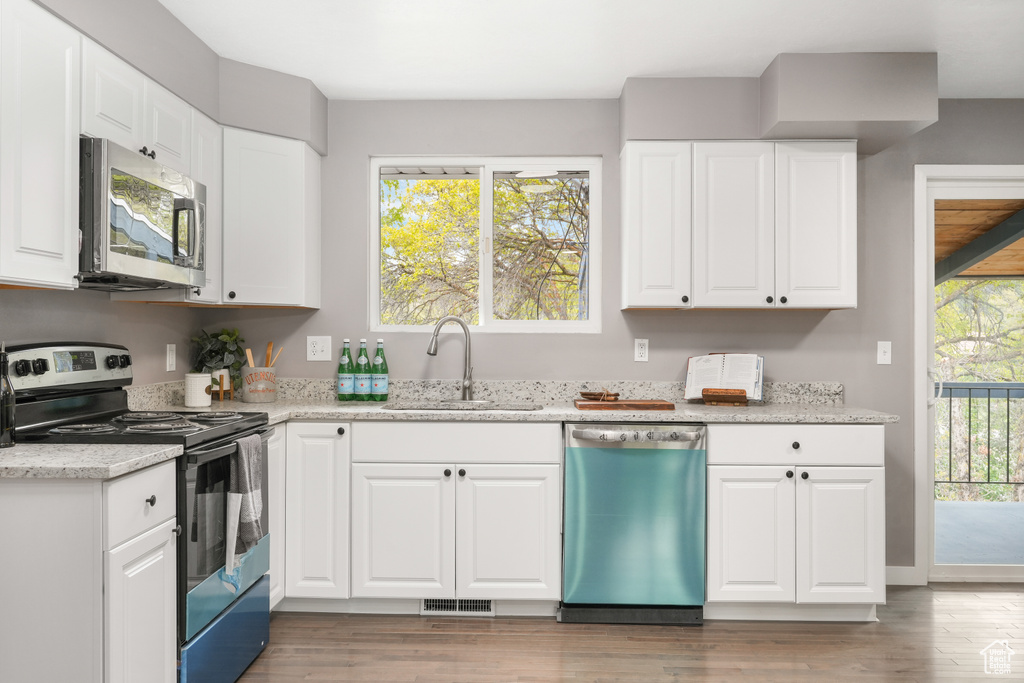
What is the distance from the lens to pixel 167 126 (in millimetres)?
2375

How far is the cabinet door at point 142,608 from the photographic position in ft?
5.04

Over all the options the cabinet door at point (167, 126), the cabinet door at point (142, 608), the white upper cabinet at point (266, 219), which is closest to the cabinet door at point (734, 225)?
the white upper cabinet at point (266, 219)

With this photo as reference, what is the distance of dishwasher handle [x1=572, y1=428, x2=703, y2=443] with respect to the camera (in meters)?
2.63

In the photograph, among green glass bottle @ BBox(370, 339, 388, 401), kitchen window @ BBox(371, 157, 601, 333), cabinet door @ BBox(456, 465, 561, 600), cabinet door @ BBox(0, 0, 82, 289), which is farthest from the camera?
kitchen window @ BBox(371, 157, 601, 333)

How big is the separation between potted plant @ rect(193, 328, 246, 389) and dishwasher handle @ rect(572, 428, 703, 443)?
1.70 metres

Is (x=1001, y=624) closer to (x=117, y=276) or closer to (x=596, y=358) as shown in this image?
(x=596, y=358)

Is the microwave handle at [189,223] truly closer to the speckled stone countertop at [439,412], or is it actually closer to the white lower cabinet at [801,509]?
the speckled stone countertop at [439,412]

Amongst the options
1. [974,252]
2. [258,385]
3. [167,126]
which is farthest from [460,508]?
[974,252]

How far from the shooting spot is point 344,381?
311 centimetres

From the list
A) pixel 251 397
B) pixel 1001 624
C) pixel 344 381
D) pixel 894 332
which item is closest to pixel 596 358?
pixel 344 381

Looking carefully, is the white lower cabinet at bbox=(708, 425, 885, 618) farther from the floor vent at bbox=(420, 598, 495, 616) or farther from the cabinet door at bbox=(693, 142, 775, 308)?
the floor vent at bbox=(420, 598, 495, 616)

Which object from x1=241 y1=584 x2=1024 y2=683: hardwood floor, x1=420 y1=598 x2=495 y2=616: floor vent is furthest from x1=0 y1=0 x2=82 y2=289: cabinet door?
x1=420 y1=598 x2=495 y2=616: floor vent

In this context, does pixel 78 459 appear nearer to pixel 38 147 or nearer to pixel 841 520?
pixel 38 147

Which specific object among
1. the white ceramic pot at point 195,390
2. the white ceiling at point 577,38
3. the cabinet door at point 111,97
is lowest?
the white ceramic pot at point 195,390
